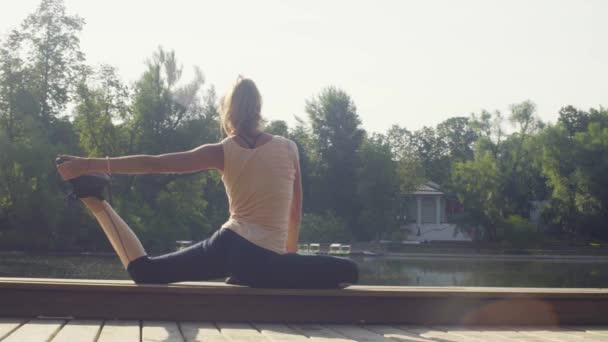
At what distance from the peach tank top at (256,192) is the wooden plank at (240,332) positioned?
1.34 ft

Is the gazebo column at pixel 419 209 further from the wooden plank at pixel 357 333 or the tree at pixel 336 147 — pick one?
the wooden plank at pixel 357 333

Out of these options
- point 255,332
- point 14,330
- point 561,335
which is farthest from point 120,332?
point 561,335

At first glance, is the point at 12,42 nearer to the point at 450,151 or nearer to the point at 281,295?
the point at 281,295

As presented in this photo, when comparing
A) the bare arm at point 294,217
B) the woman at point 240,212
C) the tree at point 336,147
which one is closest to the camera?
the woman at point 240,212

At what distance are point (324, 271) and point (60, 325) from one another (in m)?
1.30

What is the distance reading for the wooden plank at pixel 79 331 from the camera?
316 cm

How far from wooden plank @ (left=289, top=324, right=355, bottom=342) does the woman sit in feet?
0.76

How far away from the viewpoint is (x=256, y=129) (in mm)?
3883

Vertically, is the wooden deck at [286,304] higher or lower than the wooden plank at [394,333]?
higher

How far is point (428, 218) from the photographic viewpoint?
54.1 m

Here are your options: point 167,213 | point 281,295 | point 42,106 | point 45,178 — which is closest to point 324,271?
point 281,295

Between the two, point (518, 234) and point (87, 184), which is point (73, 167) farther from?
point (518, 234)

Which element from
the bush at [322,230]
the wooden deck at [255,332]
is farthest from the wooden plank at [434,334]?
the bush at [322,230]

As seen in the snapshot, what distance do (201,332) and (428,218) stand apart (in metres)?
51.5
